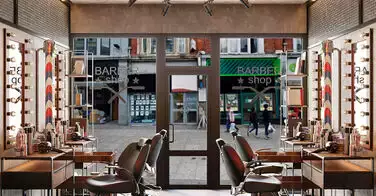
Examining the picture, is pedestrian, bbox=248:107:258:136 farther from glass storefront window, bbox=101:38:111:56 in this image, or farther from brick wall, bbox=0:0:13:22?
brick wall, bbox=0:0:13:22

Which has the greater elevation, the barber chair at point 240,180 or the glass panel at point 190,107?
the glass panel at point 190,107

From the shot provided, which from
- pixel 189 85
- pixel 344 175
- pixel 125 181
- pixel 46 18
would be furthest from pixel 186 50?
pixel 344 175

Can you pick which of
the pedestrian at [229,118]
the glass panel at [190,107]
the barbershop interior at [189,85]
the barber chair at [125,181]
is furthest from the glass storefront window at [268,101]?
the barber chair at [125,181]

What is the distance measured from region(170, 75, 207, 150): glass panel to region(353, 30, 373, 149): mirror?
2.44 metres

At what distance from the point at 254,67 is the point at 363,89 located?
2.56 meters

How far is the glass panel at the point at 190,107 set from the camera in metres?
6.42

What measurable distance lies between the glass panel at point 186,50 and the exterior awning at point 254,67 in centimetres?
52

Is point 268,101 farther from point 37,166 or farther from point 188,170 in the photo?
point 37,166

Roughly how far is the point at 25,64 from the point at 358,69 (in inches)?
145

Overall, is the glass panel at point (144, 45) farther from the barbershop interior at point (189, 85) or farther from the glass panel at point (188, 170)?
the glass panel at point (188, 170)

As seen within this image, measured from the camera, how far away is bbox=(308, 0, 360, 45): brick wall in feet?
15.4

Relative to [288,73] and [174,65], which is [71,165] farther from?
[288,73]

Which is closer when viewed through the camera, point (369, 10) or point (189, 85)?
point (369, 10)

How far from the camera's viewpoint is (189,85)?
6473mm
